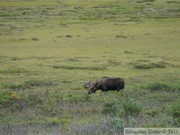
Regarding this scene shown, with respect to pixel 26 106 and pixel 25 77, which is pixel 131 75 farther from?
pixel 26 106

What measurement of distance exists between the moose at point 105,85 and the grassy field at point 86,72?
0.32m

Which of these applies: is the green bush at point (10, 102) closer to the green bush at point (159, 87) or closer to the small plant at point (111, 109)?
the small plant at point (111, 109)

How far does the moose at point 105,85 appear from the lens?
18.4 metres

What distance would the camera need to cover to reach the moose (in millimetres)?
18406

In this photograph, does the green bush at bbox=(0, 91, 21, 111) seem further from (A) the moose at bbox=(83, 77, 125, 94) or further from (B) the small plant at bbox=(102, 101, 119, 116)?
(A) the moose at bbox=(83, 77, 125, 94)

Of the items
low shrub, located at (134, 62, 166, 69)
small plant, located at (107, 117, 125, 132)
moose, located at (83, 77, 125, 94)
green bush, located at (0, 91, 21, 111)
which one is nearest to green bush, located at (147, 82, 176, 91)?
moose, located at (83, 77, 125, 94)

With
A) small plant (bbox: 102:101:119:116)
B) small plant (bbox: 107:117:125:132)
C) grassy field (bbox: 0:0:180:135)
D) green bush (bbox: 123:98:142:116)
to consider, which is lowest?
grassy field (bbox: 0:0:180:135)

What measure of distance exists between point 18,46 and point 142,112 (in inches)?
1008

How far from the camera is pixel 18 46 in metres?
36.7

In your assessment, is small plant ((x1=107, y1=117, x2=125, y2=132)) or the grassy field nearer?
small plant ((x1=107, y1=117, x2=125, y2=132))

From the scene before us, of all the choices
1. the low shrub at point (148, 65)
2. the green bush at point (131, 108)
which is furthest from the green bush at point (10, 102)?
the low shrub at point (148, 65)

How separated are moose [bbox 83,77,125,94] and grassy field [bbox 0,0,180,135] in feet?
1.04

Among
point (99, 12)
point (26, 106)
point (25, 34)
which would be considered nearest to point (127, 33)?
point (25, 34)

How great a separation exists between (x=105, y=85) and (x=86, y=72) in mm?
6516
